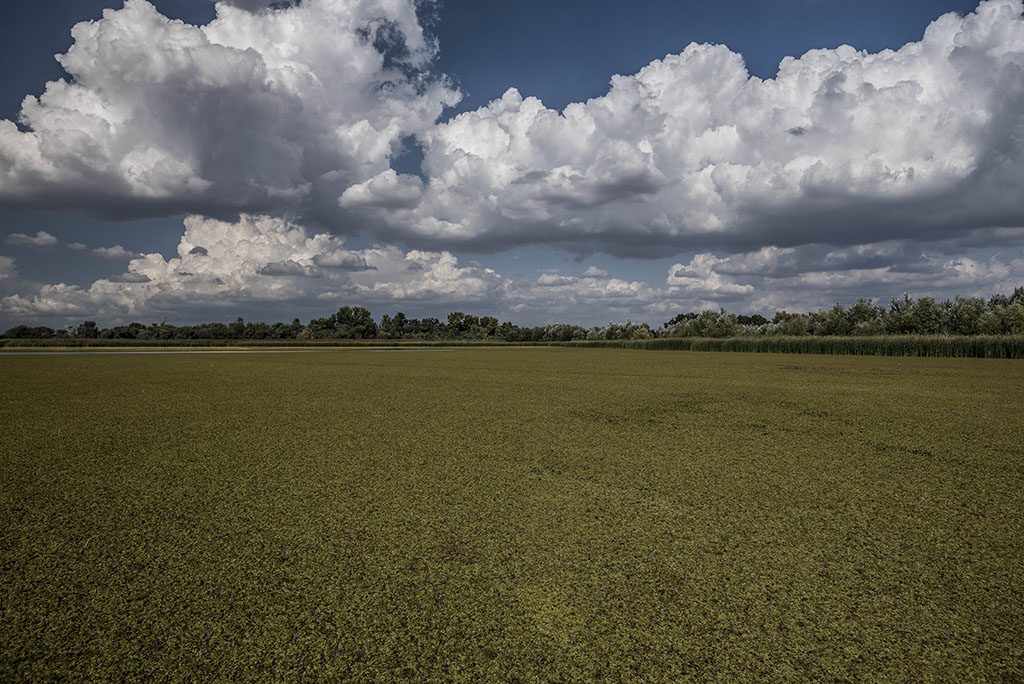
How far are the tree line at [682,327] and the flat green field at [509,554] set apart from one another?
1986 inches

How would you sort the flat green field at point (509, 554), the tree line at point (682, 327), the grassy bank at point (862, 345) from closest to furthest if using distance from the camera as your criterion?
1. the flat green field at point (509, 554)
2. the grassy bank at point (862, 345)
3. the tree line at point (682, 327)

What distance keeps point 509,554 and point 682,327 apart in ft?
279

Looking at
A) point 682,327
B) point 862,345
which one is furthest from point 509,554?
point 682,327

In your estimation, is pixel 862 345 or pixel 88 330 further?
pixel 88 330

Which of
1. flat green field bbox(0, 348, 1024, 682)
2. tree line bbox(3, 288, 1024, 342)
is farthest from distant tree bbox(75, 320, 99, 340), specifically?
flat green field bbox(0, 348, 1024, 682)

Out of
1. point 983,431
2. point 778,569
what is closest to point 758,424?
point 983,431

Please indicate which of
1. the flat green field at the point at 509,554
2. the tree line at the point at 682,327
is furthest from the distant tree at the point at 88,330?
the flat green field at the point at 509,554

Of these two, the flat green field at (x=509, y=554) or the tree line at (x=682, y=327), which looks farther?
the tree line at (x=682, y=327)

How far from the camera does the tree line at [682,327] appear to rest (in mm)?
53500

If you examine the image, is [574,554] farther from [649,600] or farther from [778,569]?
[778,569]

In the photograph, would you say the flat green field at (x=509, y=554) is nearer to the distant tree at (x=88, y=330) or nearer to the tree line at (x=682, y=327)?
the tree line at (x=682, y=327)

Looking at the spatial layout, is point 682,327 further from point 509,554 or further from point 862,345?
point 509,554

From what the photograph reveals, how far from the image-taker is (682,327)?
84.0 m

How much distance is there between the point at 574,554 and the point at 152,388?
1234cm
